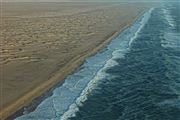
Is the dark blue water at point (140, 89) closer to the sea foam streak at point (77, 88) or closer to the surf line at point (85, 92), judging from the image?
the surf line at point (85, 92)

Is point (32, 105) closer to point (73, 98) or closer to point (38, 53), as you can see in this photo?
point (73, 98)

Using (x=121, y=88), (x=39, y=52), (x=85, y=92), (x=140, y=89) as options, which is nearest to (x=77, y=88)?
(x=85, y=92)

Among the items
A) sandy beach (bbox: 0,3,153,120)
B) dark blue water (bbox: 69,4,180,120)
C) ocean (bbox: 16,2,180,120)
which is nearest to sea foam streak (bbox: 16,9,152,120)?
ocean (bbox: 16,2,180,120)

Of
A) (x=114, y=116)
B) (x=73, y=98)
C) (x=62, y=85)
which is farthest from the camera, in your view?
(x=62, y=85)

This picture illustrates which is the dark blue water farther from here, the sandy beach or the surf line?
the sandy beach

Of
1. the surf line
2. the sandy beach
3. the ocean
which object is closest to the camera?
the surf line

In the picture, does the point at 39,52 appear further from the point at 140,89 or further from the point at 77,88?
the point at 140,89

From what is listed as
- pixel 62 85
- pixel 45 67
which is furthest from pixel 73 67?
pixel 62 85

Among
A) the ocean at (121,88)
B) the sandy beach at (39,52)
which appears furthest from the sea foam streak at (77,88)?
the sandy beach at (39,52)
